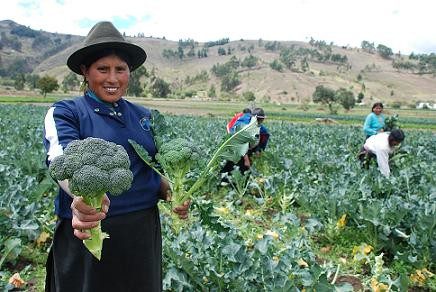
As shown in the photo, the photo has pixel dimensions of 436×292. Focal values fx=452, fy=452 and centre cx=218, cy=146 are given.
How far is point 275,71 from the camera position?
116500mm

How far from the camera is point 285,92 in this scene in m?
100

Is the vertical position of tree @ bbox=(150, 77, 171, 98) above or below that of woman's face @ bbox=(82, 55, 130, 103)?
below

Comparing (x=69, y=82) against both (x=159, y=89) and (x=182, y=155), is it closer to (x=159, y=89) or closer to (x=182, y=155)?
(x=159, y=89)

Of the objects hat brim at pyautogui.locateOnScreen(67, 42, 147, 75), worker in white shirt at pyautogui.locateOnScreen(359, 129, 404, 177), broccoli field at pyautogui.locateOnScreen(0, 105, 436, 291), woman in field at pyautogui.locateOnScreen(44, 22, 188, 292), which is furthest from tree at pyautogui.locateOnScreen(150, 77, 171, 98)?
woman in field at pyautogui.locateOnScreen(44, 22, 188, 292)

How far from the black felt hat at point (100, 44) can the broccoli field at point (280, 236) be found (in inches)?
33.6

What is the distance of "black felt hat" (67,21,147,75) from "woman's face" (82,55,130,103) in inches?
2.0

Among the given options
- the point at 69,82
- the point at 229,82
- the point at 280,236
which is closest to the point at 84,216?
the point at 280,236

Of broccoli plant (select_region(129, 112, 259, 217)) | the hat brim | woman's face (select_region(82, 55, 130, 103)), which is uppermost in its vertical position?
the hat brim

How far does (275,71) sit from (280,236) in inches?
4506

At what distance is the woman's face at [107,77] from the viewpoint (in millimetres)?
2049

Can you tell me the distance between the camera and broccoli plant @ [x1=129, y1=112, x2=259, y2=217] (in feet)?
6.87

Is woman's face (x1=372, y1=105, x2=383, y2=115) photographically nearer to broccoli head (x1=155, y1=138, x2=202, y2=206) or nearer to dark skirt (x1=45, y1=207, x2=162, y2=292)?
broccoli head (x1=155, y1=138, x2=202, y2=206)

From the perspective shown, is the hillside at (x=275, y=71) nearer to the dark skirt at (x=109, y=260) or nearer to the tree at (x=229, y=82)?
the tree at (x=229, y=82)

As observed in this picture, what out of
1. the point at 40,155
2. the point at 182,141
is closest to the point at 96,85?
the point at 182,141
